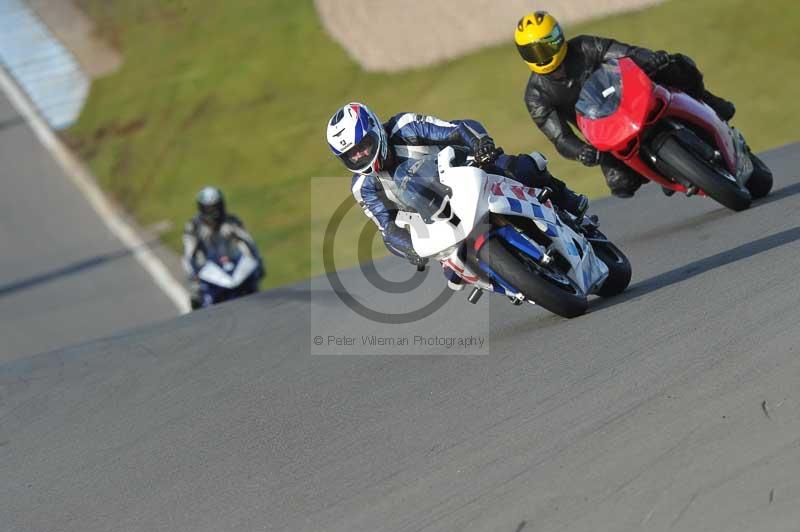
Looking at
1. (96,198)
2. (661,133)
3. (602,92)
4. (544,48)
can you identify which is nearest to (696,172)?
(661,133)

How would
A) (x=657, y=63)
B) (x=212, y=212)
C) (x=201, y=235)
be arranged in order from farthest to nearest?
(x=201, y=235)
(x=212, y=212)
(x=657, y=63)

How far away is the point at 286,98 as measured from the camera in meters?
21.8

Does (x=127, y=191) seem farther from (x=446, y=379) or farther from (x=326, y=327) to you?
(x=446, y=379)

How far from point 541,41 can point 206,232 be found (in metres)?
5.91

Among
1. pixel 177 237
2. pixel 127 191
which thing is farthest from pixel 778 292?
pixel 127 191

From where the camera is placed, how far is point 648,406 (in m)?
4.67

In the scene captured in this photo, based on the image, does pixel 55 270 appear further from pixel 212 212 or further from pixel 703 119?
pixel 703 119

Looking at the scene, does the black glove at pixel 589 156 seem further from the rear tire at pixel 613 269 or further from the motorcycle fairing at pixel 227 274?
the motorcycle fairing at pixel 227 274

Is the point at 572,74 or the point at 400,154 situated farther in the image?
the point at 572,74

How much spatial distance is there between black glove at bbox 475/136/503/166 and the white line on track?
9.87 m

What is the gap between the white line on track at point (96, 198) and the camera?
17.0 metres

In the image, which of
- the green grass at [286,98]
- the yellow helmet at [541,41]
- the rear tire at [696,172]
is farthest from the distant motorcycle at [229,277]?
the rear tire at [696,172]

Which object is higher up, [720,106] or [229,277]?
[720,106]

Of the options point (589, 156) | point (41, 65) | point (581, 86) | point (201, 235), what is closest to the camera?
point (589, 156)
